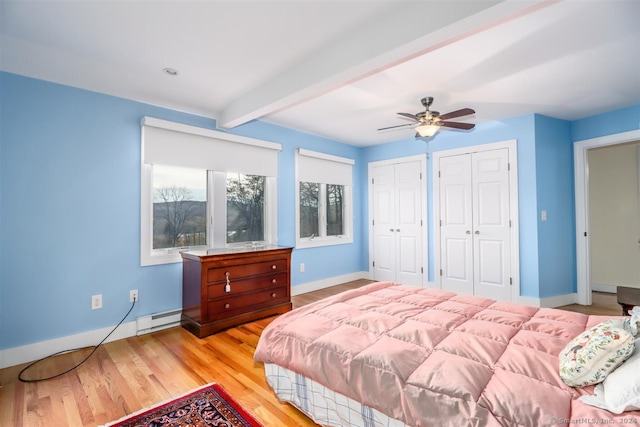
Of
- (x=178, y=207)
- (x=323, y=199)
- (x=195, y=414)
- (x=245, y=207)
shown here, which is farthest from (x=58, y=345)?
(x=323, y=199)

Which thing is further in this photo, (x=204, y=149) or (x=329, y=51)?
(x=204, y=149)

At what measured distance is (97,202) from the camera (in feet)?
9.35

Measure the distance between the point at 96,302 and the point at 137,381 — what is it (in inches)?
42.5

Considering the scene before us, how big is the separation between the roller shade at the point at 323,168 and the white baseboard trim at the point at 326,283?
157 centimetres

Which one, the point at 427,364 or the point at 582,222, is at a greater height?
the point at 582,222

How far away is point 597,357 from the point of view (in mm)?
1188

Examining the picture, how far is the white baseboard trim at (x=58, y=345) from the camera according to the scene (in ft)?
7.93

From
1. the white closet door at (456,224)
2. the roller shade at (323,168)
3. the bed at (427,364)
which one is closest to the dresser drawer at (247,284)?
the bed at (427,364)

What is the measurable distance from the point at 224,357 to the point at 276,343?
91 cm

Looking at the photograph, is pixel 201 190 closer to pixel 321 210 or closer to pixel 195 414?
pixel 321 210

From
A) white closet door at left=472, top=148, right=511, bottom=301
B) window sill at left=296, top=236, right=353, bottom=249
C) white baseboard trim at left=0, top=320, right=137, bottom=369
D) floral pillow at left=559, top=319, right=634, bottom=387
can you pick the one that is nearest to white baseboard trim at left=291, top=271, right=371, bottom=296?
window sill at left=296, top=236, right=353, bottom=249

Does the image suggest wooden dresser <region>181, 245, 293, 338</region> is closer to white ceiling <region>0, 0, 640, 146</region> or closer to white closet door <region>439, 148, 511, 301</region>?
white ceiling <region>0, 0, 640, 146</region>

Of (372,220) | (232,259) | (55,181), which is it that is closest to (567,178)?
(372,220)

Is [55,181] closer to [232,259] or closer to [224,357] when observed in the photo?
[232,259]
